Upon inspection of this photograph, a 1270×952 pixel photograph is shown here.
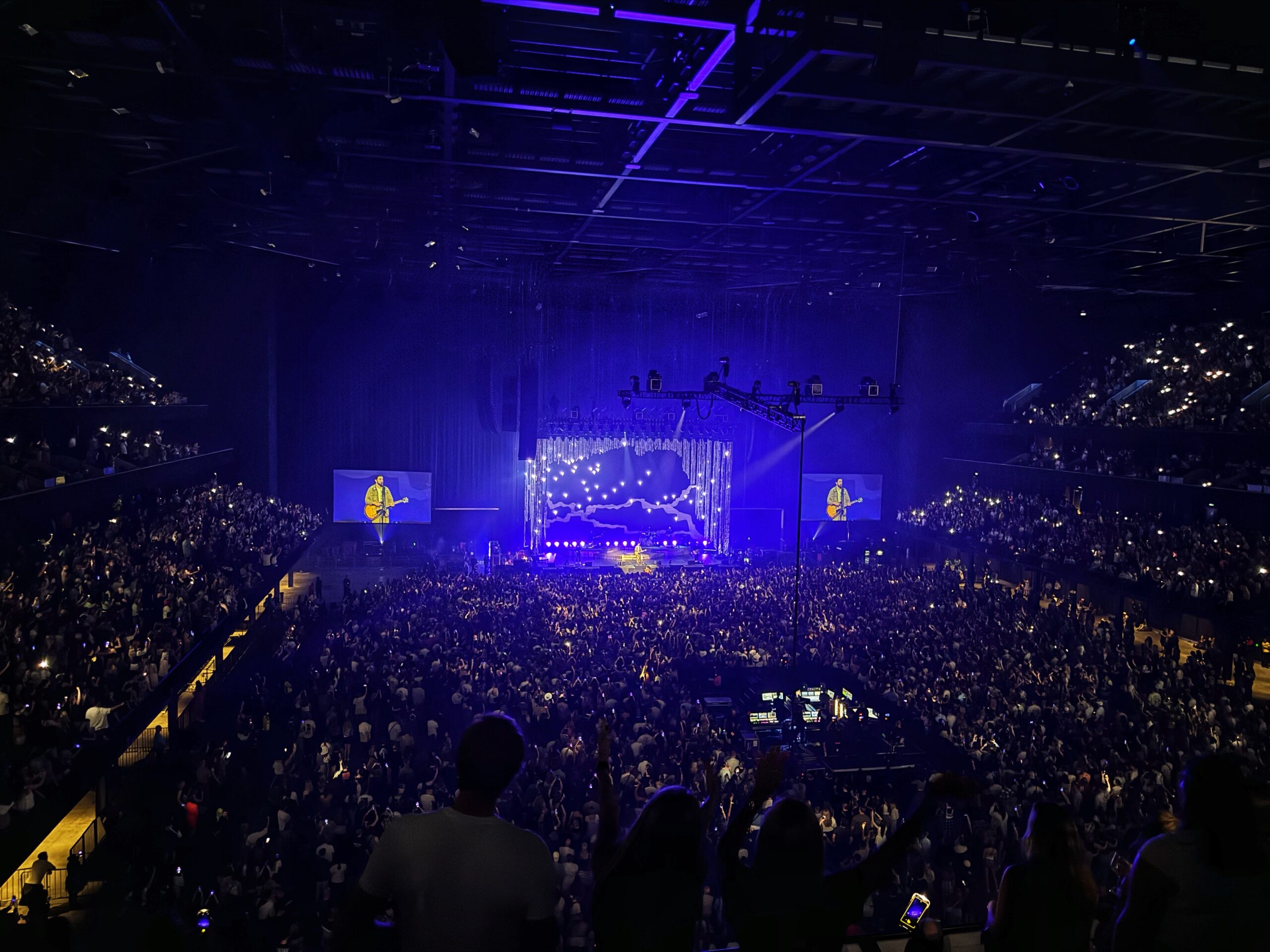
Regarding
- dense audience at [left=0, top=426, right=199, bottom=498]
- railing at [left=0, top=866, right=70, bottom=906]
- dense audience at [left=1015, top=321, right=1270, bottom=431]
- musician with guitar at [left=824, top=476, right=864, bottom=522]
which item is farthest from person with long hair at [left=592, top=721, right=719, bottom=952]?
musician with guitar at [left=824, top=476, right=864, bottom=522]

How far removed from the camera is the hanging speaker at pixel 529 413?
24516mm

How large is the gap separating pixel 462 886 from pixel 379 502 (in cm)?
2502

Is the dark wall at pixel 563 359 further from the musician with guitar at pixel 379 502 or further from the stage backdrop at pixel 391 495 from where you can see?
the musician with guitar at pixel 379 502

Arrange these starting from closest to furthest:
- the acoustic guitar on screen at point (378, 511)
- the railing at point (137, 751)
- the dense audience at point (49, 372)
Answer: the railing at point (137, 751)
the dense audience at point (49, 372)
the acoustic guitar on screen at point (378, 511)

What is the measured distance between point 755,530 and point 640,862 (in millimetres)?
27146

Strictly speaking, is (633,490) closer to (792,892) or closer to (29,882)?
(29,882)

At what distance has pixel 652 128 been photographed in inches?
383

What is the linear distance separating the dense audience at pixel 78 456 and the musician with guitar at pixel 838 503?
2061cm

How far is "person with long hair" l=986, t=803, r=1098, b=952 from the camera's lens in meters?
2.02

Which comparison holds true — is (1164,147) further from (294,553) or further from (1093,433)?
(294,553)

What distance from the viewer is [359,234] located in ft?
58.7

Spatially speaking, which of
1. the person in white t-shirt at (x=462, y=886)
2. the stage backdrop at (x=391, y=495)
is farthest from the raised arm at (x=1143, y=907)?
the stage backdrop at (x=391, y=495)

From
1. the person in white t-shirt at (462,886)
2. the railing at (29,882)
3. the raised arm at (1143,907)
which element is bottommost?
the railing at (29,882)

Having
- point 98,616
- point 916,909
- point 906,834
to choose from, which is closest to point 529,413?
point 98,616
